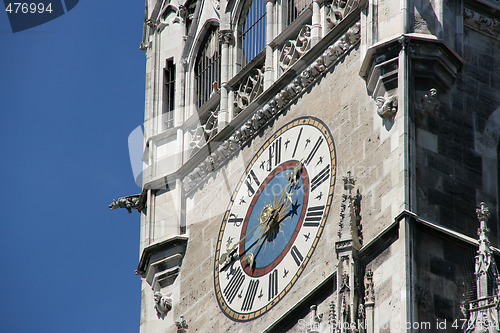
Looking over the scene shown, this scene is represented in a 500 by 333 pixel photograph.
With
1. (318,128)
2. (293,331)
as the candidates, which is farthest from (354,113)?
(293,331)

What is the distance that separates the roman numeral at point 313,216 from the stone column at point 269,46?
104 inches

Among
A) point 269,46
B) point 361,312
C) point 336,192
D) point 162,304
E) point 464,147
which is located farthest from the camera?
point 162,304

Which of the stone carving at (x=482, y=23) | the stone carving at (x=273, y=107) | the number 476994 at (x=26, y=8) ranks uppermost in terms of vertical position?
the number 476994 at (x=26, y=8)

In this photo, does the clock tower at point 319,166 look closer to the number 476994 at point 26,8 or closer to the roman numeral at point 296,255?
the roman numeral at point 296,255

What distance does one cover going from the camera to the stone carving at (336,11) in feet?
91.4

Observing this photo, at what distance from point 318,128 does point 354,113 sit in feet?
2.98

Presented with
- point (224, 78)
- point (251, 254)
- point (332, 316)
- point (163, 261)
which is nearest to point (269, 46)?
point (224, 78)

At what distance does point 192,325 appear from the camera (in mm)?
28625

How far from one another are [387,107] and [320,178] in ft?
5.88

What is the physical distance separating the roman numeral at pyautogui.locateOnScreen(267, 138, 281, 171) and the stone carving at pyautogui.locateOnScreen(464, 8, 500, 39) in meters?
3.15

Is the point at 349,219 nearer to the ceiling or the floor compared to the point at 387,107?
nearer to the floor

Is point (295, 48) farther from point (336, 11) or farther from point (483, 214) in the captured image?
point (483, 214)

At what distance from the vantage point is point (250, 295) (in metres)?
27.5

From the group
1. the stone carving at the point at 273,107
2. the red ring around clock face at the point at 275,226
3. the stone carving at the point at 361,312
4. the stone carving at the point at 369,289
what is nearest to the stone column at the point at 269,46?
the stone carving at the point at 273,107
